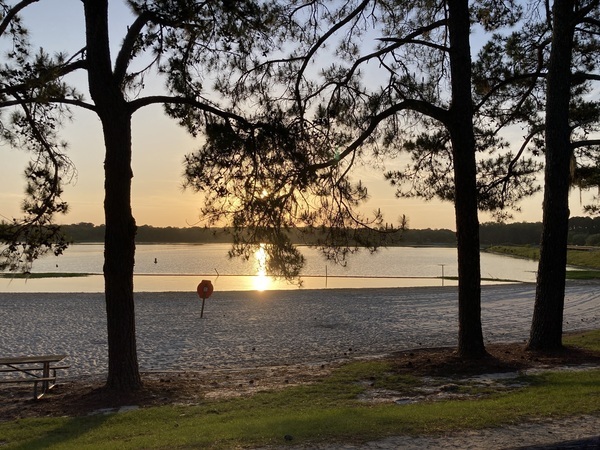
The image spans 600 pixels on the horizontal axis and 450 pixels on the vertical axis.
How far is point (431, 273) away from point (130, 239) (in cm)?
3850

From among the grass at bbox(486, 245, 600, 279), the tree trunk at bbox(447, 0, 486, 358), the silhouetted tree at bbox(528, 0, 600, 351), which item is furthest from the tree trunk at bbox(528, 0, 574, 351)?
the grass at bbox(486, 245, 600, 279)

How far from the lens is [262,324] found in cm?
1709

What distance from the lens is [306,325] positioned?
55.6 feet

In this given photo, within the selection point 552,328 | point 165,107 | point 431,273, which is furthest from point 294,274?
point 431,273

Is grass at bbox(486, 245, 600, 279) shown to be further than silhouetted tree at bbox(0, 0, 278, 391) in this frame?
Yes

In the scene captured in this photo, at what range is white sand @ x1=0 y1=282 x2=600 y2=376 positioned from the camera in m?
12.7

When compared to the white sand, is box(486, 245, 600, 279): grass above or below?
above

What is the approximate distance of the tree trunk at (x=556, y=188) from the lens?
10.9 m

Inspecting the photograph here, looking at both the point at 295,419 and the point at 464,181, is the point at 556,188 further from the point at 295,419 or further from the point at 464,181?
the point at 295,419

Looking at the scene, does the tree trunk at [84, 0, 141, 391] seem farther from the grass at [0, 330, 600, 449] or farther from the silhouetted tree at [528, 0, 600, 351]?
the silhouetted tree at [528, 0, 600, 351]

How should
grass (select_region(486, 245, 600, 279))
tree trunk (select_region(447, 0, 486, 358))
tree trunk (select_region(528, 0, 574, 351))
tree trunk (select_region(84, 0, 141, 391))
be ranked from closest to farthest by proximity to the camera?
1. tree trunk (select_region(84, 0, 141, 391))
2. tree trunk (select_region(447, 0, 486, 358))
3. tree trunk (select_region(528, 0, 574, 351))
4. grass (select_region(486, 245, 600, 279))

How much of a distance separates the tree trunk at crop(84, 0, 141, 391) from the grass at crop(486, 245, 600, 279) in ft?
99.6

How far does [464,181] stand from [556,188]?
1.95m

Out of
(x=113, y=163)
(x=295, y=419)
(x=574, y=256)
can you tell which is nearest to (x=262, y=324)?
(x=113, y=163)
